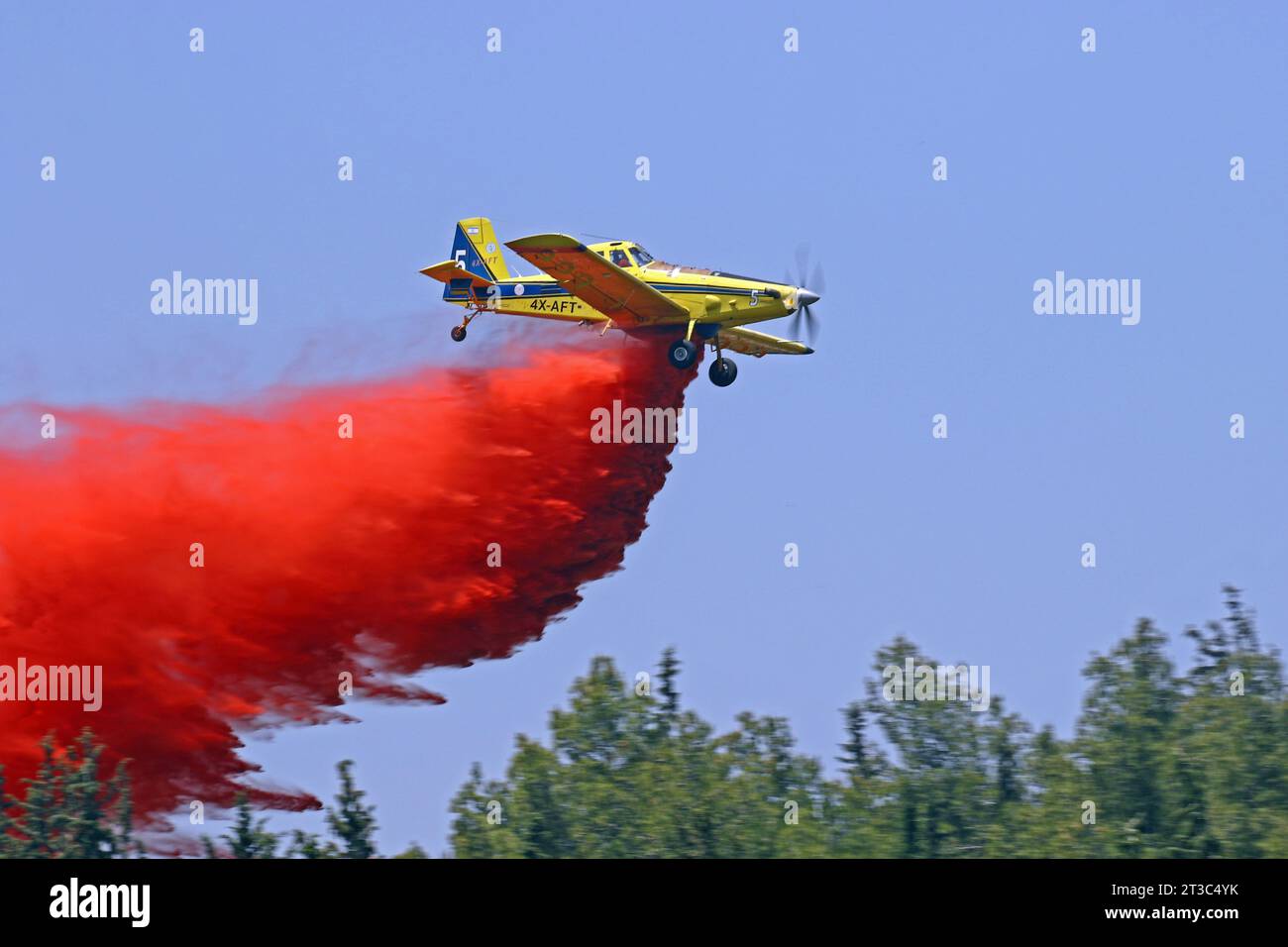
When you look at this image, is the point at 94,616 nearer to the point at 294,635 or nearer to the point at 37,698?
the point at 37,698

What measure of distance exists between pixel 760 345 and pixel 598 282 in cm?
372

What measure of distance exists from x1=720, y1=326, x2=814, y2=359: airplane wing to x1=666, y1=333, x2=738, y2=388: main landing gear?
4.74 ft

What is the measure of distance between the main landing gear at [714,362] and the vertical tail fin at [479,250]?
6438 mm

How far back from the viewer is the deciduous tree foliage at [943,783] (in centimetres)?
4666

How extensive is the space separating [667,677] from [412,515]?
22.3 m

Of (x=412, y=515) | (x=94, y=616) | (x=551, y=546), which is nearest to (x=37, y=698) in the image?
(x=94, y=616)

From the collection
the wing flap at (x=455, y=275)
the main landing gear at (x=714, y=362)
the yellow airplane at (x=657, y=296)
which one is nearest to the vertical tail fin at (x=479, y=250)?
the wing flap at (x=455, y=275)

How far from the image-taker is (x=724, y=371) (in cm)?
3466

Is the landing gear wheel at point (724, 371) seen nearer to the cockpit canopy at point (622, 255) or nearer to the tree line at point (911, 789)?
the cockpit canopy at point (622, 255)

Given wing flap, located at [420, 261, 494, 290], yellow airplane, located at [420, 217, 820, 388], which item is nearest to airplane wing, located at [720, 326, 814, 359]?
yellow airplane, located at [420, 217, 820, 388]

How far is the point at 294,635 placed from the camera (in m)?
34.7

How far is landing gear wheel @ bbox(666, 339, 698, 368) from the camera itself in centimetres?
3416

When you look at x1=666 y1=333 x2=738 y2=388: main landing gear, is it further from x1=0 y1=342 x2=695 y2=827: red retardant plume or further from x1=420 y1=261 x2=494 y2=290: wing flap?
x1=420 y1=261 x2=494 y2=290: wing flap

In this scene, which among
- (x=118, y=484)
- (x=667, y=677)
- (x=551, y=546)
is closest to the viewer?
(x=551, y=546)
